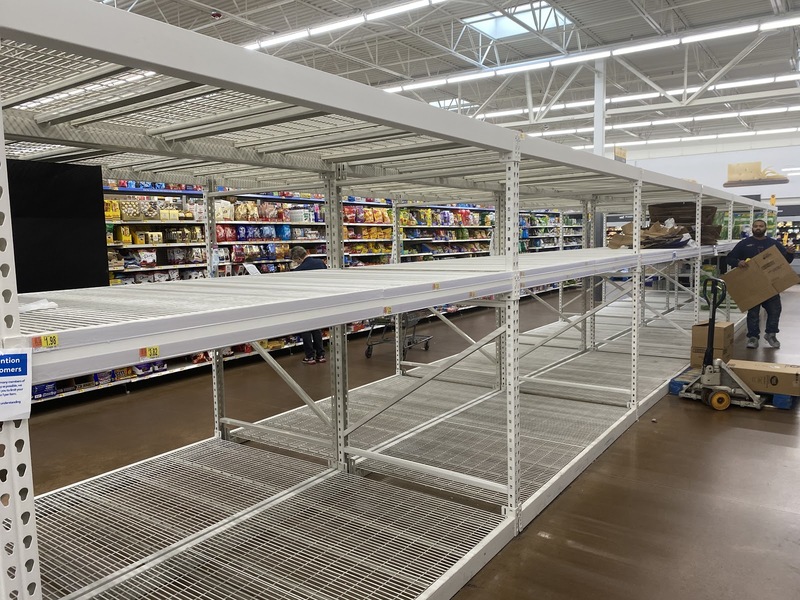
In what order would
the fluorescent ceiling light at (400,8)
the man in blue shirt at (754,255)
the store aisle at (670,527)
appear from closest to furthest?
1. the store aisle at (670,527)
2. the fluorescent ceiling light at (400,8)
3. the man in blue shirt at (754,255)

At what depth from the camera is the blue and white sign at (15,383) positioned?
1.11 meters

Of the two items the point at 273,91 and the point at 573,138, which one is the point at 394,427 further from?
the point at 573,138

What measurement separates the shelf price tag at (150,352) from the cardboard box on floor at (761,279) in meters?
6.94

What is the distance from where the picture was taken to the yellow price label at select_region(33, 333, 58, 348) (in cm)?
118

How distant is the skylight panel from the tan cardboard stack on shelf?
5.67 meters

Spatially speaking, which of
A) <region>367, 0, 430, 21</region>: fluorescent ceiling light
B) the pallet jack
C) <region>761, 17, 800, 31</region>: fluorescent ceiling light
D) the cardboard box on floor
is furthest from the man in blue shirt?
<region>367, 0, 430, 21</region>: fluorescent ceiling light

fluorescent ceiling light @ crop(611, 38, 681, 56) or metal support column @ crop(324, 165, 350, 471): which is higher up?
fluorescent ceiling light @ crop(611, 38, 681, 56)

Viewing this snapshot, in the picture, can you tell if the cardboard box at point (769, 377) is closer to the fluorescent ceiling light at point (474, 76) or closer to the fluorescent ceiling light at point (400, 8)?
the fluorescent ceiling light at point (400, 8)

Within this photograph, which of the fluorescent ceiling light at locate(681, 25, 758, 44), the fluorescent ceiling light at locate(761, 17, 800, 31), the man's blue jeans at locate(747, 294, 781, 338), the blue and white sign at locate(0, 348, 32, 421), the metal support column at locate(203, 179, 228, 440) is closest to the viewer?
the blue and white sign at locate(0, 348, 32, 421)

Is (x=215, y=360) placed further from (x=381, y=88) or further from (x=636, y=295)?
(x=381, y=88)

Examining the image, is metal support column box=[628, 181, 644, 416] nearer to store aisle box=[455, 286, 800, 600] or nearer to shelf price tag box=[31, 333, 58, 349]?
store aisle box=[455, 286, 800, 600]

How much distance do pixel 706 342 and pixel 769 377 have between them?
902 mm

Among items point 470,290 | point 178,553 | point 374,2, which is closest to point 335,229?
point 470,290

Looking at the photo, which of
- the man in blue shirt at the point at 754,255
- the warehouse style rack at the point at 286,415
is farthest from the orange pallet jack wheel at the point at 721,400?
the man in blue shirt at the point at 754,255
